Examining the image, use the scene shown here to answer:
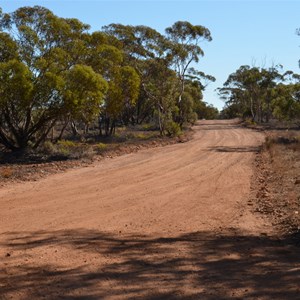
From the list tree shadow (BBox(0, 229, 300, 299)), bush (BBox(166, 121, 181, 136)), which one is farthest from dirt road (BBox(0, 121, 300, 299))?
bush (BBox(166, 121, 181, 136))

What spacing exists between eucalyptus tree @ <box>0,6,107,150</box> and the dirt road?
642 centimetres

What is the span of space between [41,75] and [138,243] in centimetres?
1366

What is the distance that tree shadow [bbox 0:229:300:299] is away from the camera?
5.05 metres

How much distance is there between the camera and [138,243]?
23.2ft

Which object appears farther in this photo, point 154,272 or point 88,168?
point 88,168

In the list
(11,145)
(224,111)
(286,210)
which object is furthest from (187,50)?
(224,111)

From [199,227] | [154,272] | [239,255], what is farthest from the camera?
[199,227]

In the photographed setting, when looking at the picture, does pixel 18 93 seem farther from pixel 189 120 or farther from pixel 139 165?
pixel 189 120

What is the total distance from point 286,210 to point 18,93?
12738 mm

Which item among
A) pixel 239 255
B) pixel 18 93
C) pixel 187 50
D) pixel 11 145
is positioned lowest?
pixel 239 255

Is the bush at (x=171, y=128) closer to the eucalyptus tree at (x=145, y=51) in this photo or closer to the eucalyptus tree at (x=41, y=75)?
the eucalyptus tree at (x=145, y=51)

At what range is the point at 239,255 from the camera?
6496 millimetres

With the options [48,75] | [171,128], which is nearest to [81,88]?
[48,75]

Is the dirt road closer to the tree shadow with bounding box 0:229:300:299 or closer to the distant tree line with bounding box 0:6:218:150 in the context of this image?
the tree shadow with bounding box 0:229:300:299
